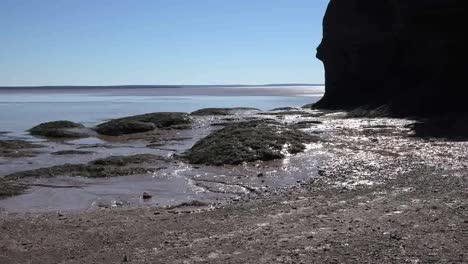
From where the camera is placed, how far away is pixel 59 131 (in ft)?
97.1

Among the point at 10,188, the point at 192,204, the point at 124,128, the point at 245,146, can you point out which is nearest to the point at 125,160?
the point at 245,146

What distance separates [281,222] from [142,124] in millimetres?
23103

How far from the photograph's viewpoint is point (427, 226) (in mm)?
8570

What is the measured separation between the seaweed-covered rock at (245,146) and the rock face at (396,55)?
1392cm

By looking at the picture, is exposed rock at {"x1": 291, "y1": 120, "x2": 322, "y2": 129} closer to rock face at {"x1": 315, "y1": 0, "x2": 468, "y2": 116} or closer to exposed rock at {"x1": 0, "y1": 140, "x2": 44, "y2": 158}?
rock face at {"x1": 315, "y1": 0, "x2": 468, "y2": 116}

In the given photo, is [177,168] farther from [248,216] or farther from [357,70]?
[357,70]

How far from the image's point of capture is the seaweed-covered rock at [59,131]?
29266 mm

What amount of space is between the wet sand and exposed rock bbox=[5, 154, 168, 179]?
33.7 inches

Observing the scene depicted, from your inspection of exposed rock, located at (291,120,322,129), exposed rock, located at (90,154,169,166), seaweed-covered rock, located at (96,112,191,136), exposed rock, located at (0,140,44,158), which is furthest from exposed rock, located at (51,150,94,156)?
exposed rock, located at (291,120,322,129)

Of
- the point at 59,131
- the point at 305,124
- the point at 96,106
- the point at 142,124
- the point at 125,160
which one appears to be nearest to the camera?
the point at 125,160

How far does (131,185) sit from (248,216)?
543 centimetres

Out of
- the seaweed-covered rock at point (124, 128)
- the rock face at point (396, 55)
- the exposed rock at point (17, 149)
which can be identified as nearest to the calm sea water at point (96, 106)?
the seaweed-covered rock at point (124, 128)

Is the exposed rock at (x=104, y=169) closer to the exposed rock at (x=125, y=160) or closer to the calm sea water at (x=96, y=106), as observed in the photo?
the exposed rock at (x=125, y=160)

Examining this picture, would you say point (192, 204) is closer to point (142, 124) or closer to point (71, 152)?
point (71, 152)
